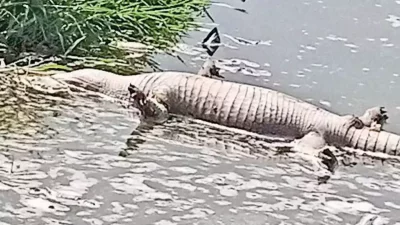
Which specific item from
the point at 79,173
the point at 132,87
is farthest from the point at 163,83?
the point at 79,173

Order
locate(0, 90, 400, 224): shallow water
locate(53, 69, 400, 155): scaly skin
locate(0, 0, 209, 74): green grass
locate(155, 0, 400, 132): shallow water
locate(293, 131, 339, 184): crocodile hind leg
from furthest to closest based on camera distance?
locate(0, 0, 209, 74): green grass → locate(155, 0, 400, 132): shallow water → locate(53, 69, 400, 155): scaly skin → locate(293, 131, 339, 184): crocodile hind leg → locate(0, 90, 400, 224): shallow water

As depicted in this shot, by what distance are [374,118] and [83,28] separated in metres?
0.68

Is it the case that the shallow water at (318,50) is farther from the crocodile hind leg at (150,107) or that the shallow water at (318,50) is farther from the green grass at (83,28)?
the crocodile hind leg at (150,107)

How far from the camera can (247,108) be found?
1357mm

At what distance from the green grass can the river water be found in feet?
0.46

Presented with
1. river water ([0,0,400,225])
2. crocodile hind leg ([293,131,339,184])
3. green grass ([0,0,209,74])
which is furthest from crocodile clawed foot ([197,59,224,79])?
crocodile hind leg ([293,131,339,184])

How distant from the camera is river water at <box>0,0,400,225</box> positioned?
0.99 metres

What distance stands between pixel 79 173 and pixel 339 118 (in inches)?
17.4

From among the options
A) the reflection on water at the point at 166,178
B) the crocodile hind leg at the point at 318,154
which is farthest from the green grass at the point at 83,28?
the crocodile hind leg at the point at 318,154

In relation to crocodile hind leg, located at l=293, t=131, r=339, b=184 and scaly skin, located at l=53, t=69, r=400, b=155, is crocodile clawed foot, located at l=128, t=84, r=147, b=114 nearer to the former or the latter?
scaly skin, located at l=53, t=69, r=400, b=155

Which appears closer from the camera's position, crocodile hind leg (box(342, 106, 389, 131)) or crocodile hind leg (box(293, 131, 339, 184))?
crocodile hind leg (box(293, 131, 339, 184))

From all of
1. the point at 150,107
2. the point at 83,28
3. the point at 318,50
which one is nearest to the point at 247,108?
the point at 150,107

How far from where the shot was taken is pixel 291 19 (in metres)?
1.94

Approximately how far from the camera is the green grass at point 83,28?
5.38ft
